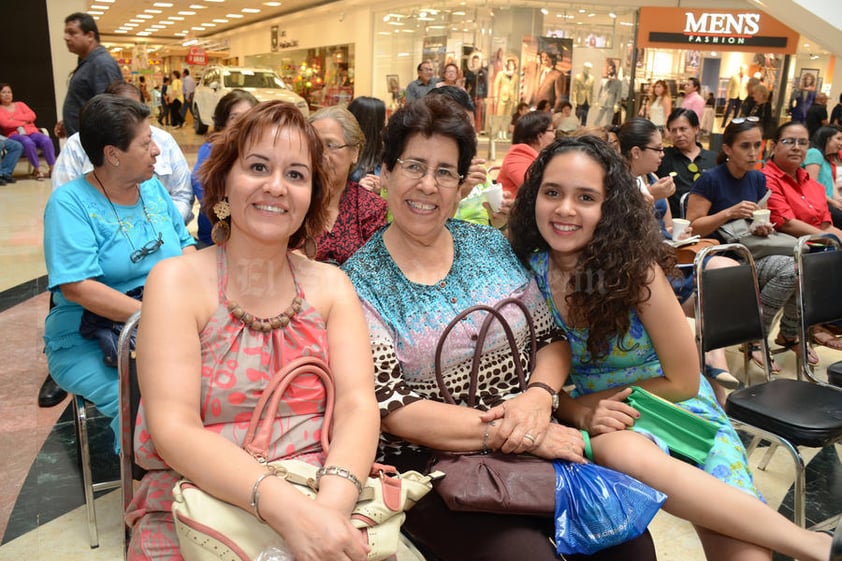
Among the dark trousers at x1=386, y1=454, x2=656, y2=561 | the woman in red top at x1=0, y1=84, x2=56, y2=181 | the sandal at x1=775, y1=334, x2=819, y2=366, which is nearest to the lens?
the dark trousers at x1=386, y1=454, x2=656, y2=561

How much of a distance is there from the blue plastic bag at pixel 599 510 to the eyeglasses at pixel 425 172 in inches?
31.4

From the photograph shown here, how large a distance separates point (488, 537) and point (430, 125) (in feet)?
3.33

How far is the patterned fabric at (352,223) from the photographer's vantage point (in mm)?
2744

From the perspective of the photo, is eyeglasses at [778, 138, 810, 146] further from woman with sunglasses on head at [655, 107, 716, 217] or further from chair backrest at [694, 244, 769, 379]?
chair backrest at [694, 244, 769, 379]

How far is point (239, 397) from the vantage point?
1437 millimetres

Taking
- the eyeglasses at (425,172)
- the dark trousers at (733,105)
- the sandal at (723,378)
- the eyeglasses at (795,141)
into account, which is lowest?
the sandal at (723,378)

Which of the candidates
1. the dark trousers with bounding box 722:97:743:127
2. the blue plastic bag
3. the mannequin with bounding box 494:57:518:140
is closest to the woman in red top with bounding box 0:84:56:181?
the mannequin with bounding box 494:57:518:140

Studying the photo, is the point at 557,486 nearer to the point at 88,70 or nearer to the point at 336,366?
the point at 336,366

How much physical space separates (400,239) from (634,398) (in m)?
0.73

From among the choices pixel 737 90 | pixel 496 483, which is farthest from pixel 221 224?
pixel 737 90

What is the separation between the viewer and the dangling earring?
1536mm

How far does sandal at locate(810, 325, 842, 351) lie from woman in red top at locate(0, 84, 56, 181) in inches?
433

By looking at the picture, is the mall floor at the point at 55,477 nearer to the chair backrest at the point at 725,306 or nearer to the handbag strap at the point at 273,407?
the chair backrest at the point at 725,306

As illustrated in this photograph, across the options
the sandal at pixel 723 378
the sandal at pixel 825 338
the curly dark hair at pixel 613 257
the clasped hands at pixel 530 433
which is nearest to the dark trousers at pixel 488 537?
the clasped hands at pixel 530 433
